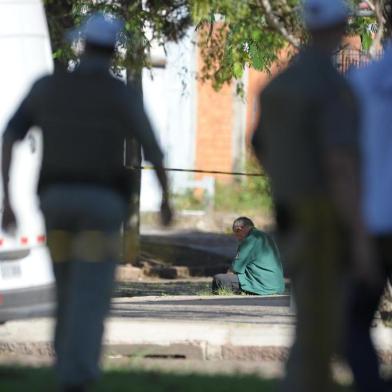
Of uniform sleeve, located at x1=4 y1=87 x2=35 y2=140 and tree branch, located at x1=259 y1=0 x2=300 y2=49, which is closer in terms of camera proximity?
uniform sleeve, located at x1=4 y1=87 x2=35 y2=140

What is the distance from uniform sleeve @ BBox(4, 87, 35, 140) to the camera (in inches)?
257

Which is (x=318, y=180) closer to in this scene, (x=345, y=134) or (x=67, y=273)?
(x=345, y=134)

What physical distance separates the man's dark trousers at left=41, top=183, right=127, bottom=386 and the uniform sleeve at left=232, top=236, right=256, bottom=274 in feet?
27.7

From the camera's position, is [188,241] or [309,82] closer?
[309,82]

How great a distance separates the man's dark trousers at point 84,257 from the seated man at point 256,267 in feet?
27.7

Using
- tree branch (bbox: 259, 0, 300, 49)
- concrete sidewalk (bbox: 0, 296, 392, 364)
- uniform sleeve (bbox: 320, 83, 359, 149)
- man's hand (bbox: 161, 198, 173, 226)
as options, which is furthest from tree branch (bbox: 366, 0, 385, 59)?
uniform sleeve (bbox: 320, 83, 359, 149)

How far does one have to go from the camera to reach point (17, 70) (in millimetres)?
9172

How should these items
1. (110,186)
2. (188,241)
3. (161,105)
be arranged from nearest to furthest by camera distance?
(110,186) → (188,241) → (161,105)

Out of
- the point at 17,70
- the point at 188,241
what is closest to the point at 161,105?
the point at 188,241

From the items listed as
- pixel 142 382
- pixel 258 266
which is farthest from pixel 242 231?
pixel 142 382

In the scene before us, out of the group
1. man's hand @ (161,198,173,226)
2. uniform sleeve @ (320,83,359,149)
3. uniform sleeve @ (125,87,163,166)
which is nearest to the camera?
uniform sleeve @ (320,83,359,149)

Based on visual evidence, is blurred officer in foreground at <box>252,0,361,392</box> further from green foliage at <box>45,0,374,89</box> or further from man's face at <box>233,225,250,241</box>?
man's face at <box>233,225,250,241</box>

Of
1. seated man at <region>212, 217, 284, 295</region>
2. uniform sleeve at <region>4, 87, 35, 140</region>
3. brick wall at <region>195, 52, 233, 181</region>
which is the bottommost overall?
seated man at <region>212, 217, 284, 295</region>

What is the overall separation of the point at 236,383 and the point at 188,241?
1764cm
